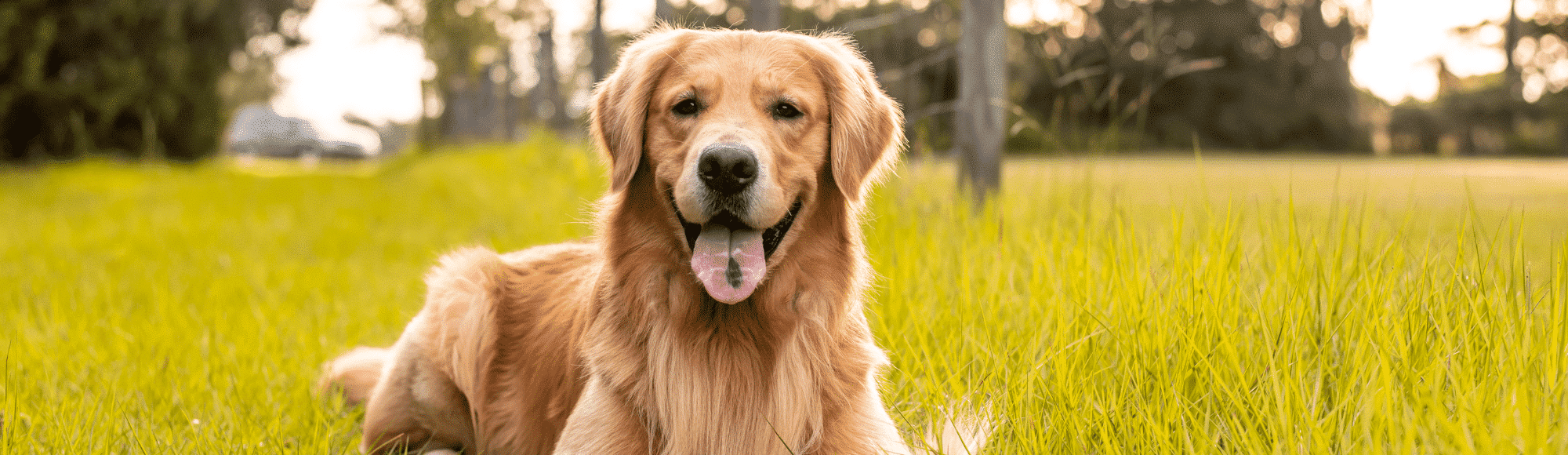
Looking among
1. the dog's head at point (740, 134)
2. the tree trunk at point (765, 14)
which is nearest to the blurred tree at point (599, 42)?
the tree trunk at point (765, 14)

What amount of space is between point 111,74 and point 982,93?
527 inches

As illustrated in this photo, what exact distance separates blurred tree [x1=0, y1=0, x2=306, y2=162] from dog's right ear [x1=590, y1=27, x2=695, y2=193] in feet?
39.0

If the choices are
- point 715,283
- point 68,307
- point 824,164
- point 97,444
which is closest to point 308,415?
point 97,444

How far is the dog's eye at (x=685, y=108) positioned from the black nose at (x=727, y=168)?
27 cm

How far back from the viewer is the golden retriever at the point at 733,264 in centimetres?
206

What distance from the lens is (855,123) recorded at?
2262mm

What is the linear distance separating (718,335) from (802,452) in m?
0.33

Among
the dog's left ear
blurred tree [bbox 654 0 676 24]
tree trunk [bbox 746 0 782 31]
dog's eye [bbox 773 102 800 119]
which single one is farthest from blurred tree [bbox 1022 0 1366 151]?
dog's eye [bbox 773 102 800 119]

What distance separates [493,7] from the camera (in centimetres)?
2161

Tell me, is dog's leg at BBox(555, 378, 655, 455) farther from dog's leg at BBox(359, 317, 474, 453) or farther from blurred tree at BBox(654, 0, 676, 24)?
blurred tree at BBox(654, 0, 676, 24)

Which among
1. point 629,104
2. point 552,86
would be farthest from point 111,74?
point 629,104

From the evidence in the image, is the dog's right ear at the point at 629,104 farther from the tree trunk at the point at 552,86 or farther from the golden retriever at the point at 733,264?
the tree trunk at the point at 552,86

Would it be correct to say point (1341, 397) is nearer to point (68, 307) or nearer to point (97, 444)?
point (97, 444)

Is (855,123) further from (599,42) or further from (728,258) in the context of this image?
(599,42)
